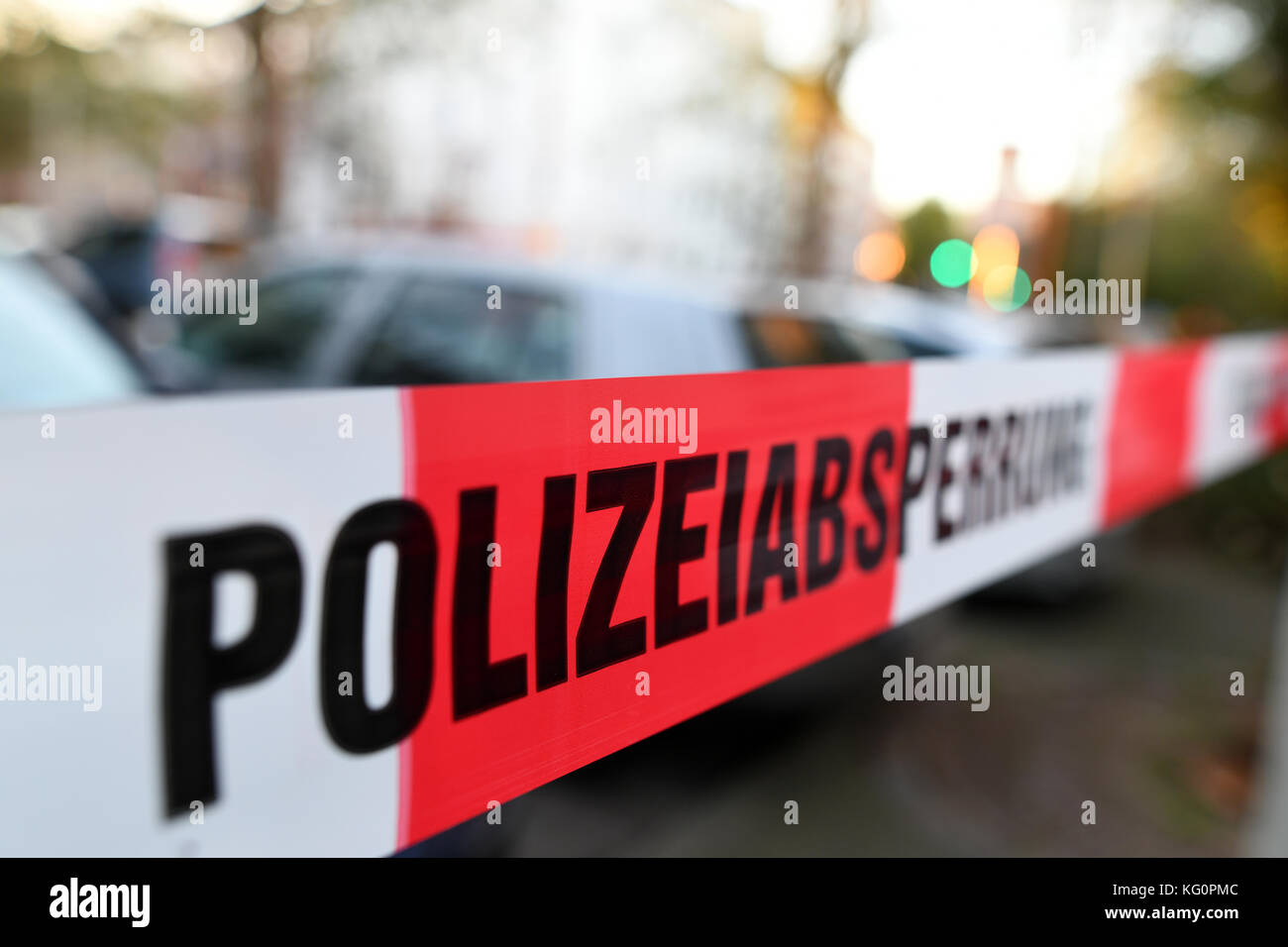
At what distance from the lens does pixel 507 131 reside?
31.5 m

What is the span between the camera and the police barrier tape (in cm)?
101

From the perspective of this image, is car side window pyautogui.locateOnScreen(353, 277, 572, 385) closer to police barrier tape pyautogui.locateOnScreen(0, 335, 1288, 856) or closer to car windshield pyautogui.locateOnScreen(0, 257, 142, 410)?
car windshield pyautogui.locateOnScreen(0, 257, 142, 410)

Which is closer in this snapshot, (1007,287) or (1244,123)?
(1244,123)

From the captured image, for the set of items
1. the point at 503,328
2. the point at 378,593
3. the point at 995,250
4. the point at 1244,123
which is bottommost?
the point at 378,593

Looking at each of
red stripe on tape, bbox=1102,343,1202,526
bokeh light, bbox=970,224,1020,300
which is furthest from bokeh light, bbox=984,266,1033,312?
red stripe on tape, bbox=1102,343,1202,526

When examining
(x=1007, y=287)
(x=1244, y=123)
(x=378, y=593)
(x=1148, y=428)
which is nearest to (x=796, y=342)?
(x=1148, y=428)

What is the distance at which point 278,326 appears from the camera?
4.92 metres

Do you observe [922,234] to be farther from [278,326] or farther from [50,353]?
[50,353]

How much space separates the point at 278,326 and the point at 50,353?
141cm

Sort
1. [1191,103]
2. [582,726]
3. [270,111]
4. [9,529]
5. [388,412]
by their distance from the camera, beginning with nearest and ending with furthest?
[9,529] → [388,412] → [582,726] → [1191,103] → [270,111]

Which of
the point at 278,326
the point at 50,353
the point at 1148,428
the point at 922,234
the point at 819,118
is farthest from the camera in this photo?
the point at 922,234
